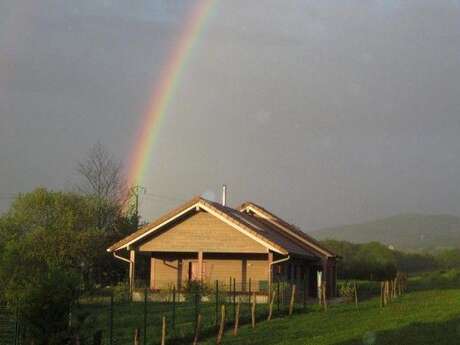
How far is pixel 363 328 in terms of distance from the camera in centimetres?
1931

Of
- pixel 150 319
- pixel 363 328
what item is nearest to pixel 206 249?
pixel 150 319

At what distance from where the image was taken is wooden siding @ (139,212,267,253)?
3397cm

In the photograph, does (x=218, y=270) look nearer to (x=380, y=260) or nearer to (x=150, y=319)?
(x=150, y=319)

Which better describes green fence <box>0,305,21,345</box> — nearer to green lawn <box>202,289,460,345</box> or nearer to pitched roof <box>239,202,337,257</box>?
green lawn <box>202,289,460,345</box>

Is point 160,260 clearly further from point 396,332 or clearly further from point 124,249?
point 396,332

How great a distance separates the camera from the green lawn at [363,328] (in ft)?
54.5

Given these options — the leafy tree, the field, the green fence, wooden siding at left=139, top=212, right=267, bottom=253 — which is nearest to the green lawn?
the field

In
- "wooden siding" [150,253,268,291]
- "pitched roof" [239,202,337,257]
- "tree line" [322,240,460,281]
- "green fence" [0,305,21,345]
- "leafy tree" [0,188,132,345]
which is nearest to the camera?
"green fence" [0,305,21,345]

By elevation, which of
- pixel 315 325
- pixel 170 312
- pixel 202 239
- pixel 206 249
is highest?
pixel 202 239

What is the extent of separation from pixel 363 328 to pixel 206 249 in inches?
612

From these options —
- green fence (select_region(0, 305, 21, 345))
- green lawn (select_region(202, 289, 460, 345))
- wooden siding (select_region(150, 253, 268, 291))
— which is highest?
wooden siding (select_region(150, 253, 268, 291))

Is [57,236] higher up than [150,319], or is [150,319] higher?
[57,236]

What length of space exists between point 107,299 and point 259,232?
7.61m

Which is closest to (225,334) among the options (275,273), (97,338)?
(97,338)
